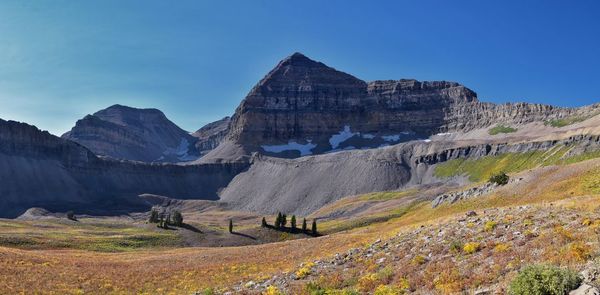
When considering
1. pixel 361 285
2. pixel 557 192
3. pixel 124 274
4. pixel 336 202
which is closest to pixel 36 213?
pixel 336 202

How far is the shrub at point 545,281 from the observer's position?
12906 mm

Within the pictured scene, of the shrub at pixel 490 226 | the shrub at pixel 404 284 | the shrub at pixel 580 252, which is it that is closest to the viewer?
the shrub at pixel 580 252

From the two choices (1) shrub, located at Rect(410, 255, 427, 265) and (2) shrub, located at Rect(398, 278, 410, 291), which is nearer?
(2) shrub, located at Rect(398, 278, 410, 291)

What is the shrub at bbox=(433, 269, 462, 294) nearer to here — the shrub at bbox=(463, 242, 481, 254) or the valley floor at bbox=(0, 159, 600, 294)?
the valley floor at bbox=(0, 159, 600, 294)

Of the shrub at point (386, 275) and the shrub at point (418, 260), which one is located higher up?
the shrub at point (418, 260)

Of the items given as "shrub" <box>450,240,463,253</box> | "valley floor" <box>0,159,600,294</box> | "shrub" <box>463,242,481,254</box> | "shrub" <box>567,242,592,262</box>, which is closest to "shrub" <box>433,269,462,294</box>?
"valley floor" <box>0,159,600,294</box>

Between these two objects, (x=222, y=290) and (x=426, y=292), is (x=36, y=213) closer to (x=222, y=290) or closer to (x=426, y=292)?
(x=222, y=290)

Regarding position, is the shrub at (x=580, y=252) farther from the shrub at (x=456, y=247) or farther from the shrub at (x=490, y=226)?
the shrub at (x=490, y=226)

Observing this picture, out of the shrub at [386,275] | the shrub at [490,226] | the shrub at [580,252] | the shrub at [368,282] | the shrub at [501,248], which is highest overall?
the shrub at [580,252]

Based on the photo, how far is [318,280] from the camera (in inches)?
938

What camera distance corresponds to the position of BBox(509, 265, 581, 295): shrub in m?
12.9

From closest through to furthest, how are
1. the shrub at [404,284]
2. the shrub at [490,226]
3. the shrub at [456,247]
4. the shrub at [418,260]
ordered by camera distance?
the shrub at [404,284] → the shrub at [418,260] → the shrub at [456,247] → the shrub at [490,226]

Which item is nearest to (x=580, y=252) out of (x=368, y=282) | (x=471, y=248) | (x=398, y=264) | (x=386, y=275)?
(x=471, y=248)

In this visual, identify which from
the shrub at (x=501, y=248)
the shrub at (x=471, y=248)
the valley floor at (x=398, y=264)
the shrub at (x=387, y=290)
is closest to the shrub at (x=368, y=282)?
the valley floor at (x=398, y=264)
